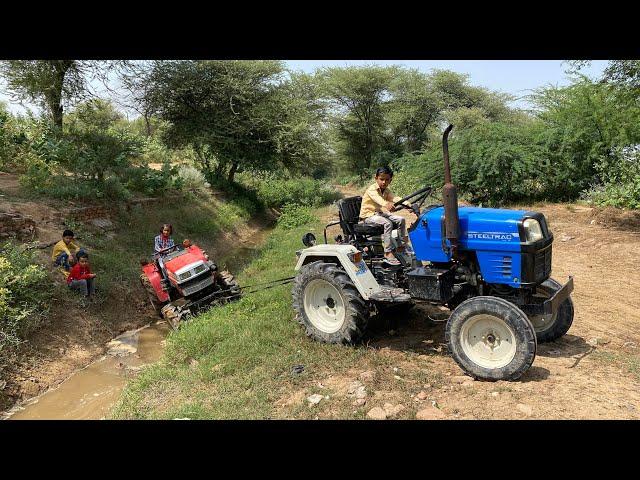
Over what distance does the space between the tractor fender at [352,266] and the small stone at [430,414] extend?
1.41 metres

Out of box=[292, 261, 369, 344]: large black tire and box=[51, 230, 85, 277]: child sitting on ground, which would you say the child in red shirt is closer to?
box=[51, 230, 85, 277]: child sitting on ground

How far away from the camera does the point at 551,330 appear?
481 centimetres

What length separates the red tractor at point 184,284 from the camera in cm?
736

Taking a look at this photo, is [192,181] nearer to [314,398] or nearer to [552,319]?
[314,398]

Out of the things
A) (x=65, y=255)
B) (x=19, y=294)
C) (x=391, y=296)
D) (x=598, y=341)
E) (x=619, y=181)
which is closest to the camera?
(x=391, y=296)

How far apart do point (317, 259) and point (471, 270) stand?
1.87 meters

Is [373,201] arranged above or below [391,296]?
above

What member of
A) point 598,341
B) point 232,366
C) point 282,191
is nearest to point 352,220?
point 232,366

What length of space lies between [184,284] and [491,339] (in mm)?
5082

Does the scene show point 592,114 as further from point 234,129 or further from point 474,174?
point 234,129

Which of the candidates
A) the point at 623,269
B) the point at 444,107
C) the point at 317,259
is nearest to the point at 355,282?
the point at 317,259

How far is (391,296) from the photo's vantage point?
4.77 m

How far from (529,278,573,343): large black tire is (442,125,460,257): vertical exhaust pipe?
4.01ft

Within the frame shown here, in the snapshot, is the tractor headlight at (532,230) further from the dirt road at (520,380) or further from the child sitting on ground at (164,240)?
the child sitting on ground at (164,240)
